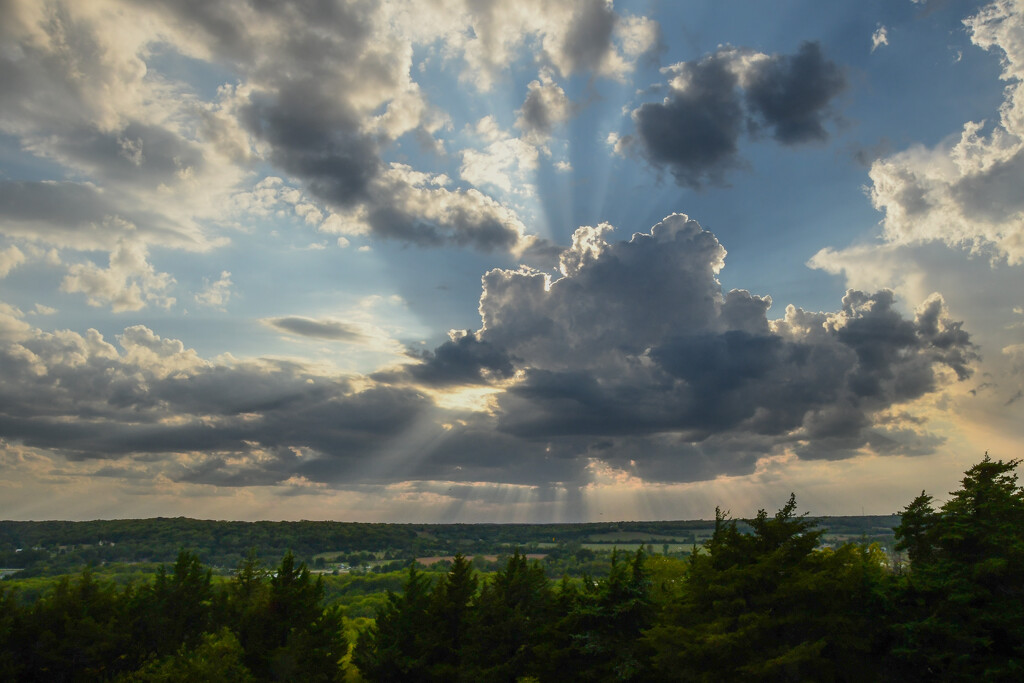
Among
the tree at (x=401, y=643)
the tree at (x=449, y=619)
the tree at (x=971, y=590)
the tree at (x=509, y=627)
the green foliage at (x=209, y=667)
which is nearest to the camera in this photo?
the tree at (x=971, y=590)

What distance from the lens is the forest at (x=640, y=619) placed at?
1610 inches

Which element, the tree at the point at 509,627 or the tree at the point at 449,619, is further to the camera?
the tree at the point at 449,619

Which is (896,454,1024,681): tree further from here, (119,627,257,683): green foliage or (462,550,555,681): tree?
(119,627,257,683): green foliage

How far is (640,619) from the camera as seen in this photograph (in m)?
56.0

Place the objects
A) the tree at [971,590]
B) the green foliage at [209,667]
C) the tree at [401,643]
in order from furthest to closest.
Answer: the tree at [401,643]
the green foliage at [209,667]
the tree at [971,590]

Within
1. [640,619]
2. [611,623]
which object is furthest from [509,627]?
[640,619]

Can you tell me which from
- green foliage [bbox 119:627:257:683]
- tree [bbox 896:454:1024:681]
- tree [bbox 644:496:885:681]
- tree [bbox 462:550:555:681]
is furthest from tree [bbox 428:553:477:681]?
tree [bbox 896:454:1024:681]

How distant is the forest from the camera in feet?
134

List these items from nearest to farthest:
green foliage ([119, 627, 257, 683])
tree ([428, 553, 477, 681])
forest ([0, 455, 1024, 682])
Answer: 1. forest ([0, 455, 1024, 682])
2. green foliage ([119, 627, 257, 683])
3. tree ([428, 553, 477, 681])

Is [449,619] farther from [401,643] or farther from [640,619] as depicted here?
[640,619]

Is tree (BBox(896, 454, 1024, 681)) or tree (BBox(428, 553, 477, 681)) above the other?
tree (BBox(896, 454, 1024, 681))

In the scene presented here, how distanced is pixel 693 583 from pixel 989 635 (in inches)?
719

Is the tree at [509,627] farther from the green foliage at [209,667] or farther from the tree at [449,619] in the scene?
the green foliage at [209,667]

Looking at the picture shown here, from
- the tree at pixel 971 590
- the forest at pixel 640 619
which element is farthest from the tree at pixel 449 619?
the tree at pixel 971 590
